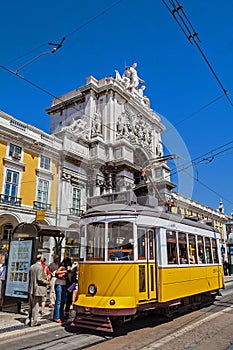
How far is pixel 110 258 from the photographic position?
716 centimetres

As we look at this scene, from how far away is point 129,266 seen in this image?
698 centimetres

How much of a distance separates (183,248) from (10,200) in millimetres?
15579

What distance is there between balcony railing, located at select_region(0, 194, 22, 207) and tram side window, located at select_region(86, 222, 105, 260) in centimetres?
1449

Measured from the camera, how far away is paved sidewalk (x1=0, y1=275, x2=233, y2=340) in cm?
686

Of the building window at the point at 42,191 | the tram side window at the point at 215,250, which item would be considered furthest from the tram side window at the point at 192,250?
the building window at the point at 42,191

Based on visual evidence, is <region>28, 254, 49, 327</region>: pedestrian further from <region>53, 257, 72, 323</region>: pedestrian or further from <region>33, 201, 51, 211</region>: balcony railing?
<region>33, 201, 51, 211</region>: balcony railing

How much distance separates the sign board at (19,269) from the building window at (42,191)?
13.7 metres

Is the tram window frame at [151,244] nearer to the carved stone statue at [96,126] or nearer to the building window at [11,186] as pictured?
the building window at [11,186]

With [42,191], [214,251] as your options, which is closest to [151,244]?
[214,251]

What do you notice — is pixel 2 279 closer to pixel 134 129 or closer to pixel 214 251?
pixel 214 251

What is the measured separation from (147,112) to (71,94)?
10.7m

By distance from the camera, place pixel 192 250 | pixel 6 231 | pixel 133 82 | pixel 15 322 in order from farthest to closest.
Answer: pixel 133 82 → pixel 6 231 → pixel 192 250 → pixel 15 322

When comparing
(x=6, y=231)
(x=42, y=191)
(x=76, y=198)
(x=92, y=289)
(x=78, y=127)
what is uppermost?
(x=78, y=127)

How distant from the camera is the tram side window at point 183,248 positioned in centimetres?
871
